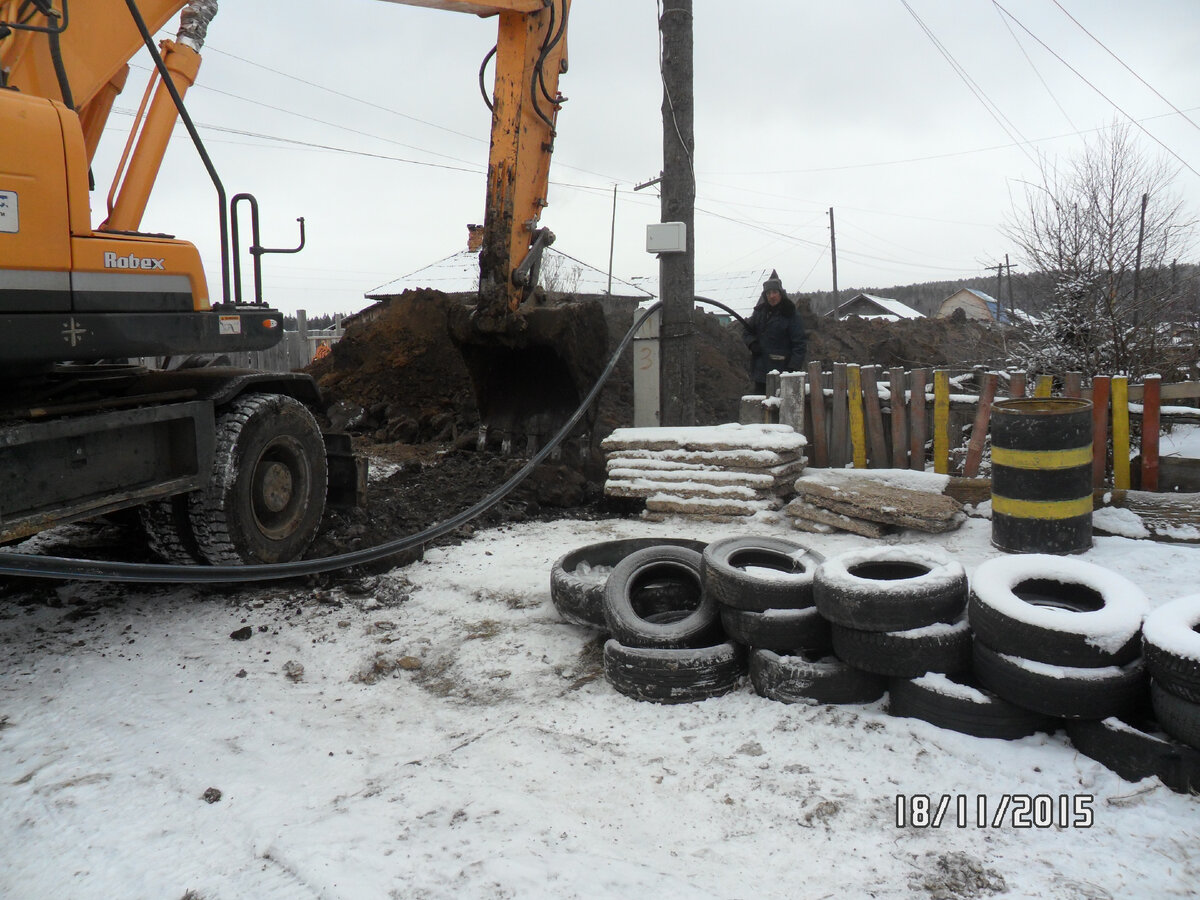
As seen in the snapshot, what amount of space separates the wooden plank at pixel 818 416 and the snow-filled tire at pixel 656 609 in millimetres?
3628

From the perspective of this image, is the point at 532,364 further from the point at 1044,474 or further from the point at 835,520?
the point at 1044,474

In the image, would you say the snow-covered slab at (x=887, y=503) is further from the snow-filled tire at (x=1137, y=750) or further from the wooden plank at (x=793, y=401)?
the snow-filled tire at (x=1137, y=750)

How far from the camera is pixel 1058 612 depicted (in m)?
3.42

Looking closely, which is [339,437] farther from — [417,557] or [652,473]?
[652,473]

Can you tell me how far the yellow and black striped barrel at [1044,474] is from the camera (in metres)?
5.54

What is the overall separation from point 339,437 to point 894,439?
15.6 feet

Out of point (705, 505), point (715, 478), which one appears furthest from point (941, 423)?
point (705, 505)

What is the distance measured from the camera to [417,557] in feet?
20.3

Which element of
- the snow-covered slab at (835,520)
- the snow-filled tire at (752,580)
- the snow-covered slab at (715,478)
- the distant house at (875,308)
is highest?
the distant house at (875,308)

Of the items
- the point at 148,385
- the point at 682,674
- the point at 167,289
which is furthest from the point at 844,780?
the point at 148,385

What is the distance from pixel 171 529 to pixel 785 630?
3775 millimetres

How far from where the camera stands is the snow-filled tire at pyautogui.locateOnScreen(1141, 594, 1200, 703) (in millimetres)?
2930
